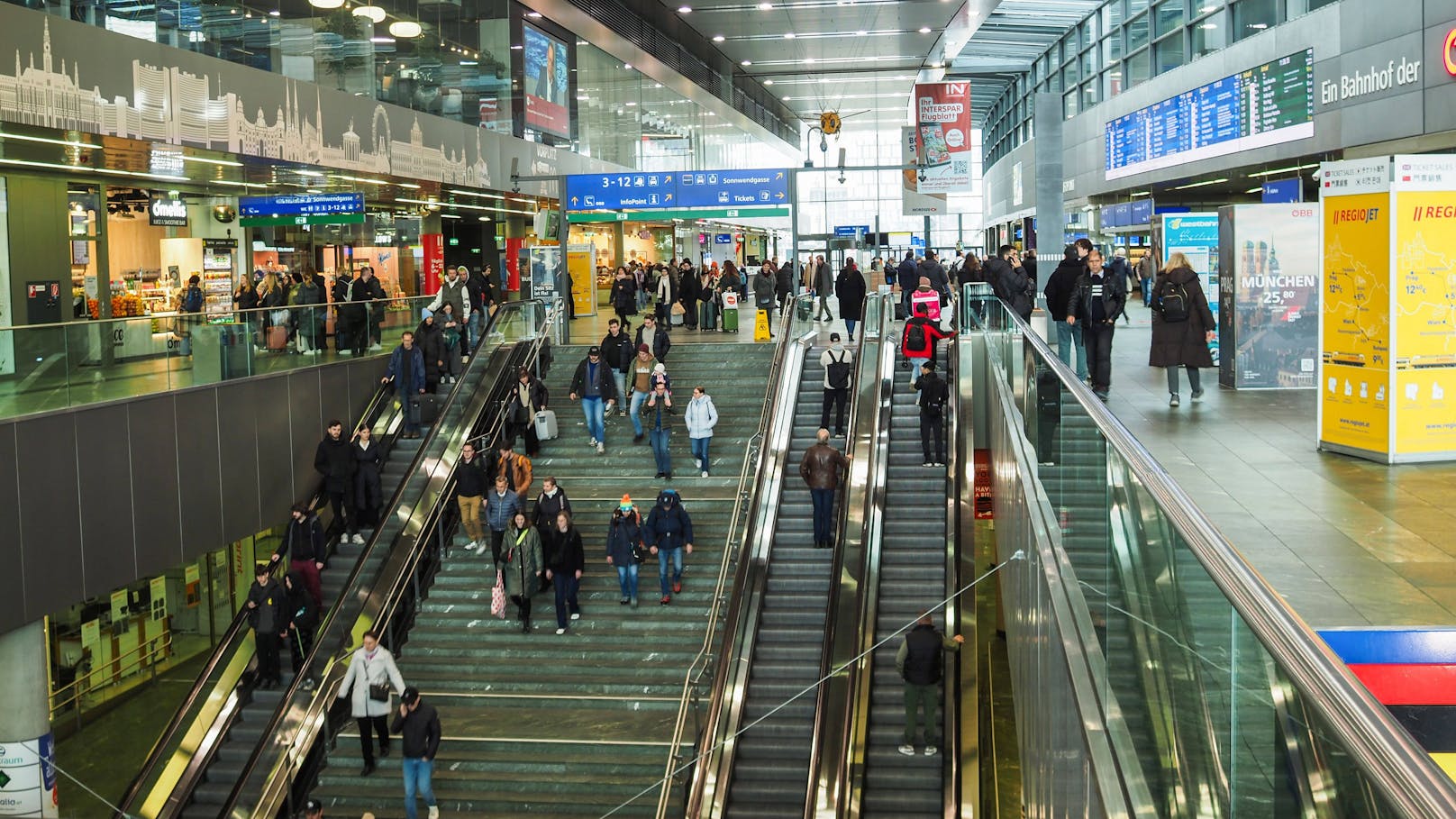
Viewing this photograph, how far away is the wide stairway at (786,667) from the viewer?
48.4 ft

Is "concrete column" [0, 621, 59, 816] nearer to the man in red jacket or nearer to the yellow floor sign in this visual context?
the man in red jacket

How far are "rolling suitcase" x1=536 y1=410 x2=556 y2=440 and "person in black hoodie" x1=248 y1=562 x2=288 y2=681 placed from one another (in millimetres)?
6100

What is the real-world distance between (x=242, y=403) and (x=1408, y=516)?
14.5 metres

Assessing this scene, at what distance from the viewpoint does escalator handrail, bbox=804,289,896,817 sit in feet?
45.4

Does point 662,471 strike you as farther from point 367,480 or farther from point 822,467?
point 367,480

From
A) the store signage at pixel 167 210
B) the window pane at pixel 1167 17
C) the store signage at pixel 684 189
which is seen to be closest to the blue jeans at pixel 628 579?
the store signage at pixel 684 189

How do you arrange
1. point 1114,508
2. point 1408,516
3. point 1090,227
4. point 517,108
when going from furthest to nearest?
point 1090,227 < point 517,108 < point 1408,516 < point 1114,508

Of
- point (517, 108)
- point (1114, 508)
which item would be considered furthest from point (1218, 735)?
point (517, 108)

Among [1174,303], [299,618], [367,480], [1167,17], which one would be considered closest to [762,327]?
[367,480]

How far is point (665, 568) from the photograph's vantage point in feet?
58.2

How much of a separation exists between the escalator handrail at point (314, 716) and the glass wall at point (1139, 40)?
669 inches

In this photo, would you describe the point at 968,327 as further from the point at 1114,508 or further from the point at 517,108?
the point at 1114,508

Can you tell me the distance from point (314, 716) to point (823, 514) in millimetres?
6997

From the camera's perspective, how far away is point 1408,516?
29.4 feet
